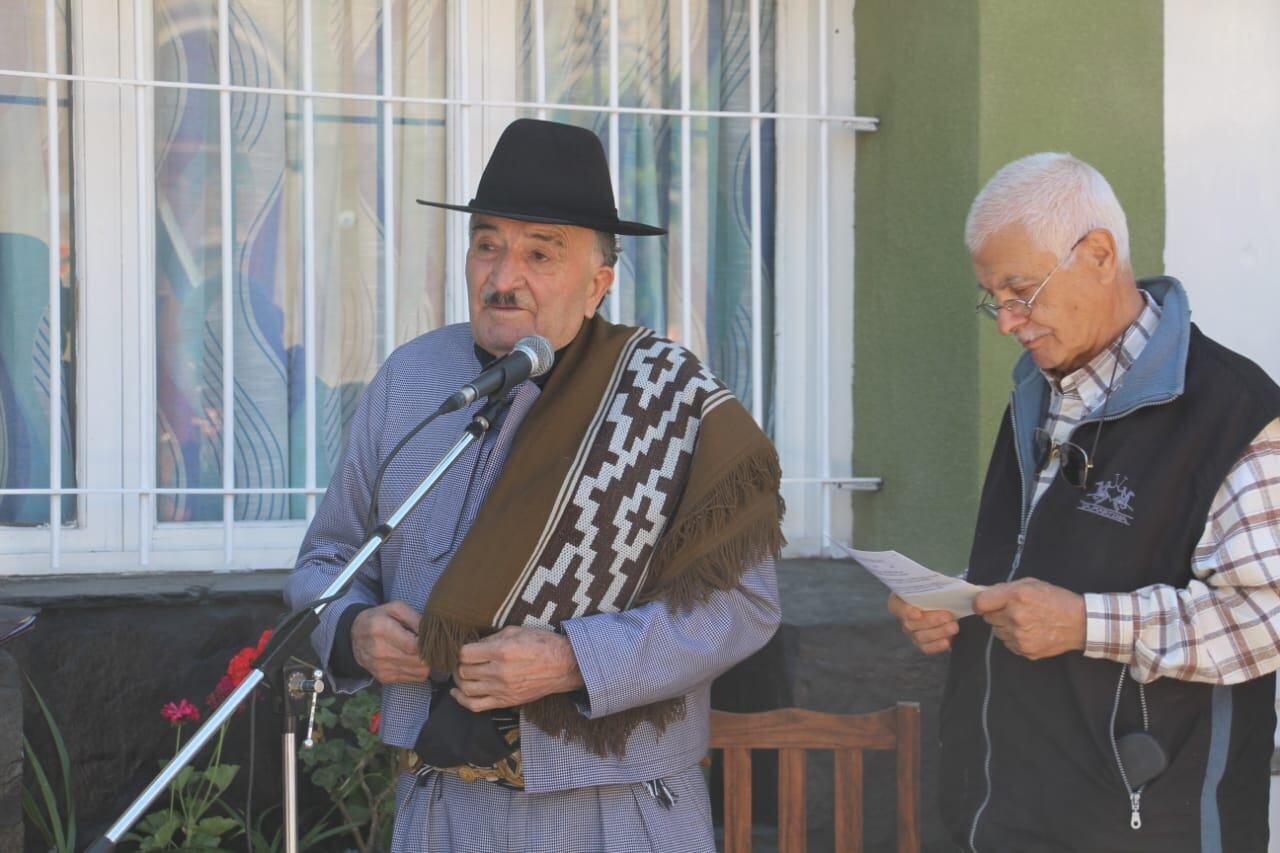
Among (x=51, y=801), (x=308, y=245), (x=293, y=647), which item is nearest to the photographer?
(x=293, y=647)

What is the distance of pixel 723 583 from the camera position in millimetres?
2357

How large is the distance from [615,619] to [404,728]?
43cm

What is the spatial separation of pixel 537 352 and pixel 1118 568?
100 cm

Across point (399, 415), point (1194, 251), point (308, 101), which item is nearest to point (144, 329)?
point (308, 101)

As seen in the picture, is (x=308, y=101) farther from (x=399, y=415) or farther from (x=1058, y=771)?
(x=1058, y=771)

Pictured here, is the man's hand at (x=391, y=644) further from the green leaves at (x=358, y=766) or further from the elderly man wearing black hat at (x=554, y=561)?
the green leaves at (x=358, y=766)

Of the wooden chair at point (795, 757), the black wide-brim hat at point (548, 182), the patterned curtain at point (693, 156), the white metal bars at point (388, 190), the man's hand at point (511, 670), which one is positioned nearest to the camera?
the man's hand at point (511, 670)

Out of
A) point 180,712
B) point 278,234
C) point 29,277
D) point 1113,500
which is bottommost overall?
point 180,712

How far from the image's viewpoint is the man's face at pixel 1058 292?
2250mm

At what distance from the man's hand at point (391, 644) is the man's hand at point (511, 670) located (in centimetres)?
9

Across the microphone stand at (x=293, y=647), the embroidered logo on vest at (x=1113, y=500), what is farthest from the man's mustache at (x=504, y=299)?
the embroidered logo on vest at (x=1113, y=500)

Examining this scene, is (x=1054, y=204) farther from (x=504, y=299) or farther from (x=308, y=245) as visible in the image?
(x=308, y=245)

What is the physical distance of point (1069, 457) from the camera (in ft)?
7.56

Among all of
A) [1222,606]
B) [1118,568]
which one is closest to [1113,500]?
[1118,568]
